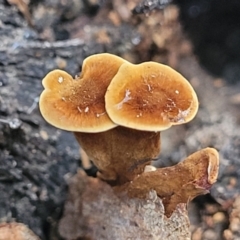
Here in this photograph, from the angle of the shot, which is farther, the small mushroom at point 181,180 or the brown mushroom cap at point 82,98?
the small mushroom at point 181,180

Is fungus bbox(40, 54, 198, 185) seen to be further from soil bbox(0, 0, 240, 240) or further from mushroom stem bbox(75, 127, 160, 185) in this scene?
soil bbox(0, 0, 240, 240)

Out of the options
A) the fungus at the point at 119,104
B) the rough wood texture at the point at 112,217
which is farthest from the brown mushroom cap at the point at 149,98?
the rough wood texture at the point at 112,217

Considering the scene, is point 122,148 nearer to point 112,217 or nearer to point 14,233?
point 112,217

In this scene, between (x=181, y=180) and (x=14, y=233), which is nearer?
(x=181, y=180)

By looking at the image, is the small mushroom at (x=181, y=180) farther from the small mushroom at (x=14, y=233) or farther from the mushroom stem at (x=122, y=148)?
the small mushroom at (x=14, y=233)

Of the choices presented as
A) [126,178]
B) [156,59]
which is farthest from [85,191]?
[156,59]

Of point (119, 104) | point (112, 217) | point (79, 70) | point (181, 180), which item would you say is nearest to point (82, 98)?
point (119, 104)

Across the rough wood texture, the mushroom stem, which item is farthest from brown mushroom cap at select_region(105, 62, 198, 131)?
the rough wood texture
